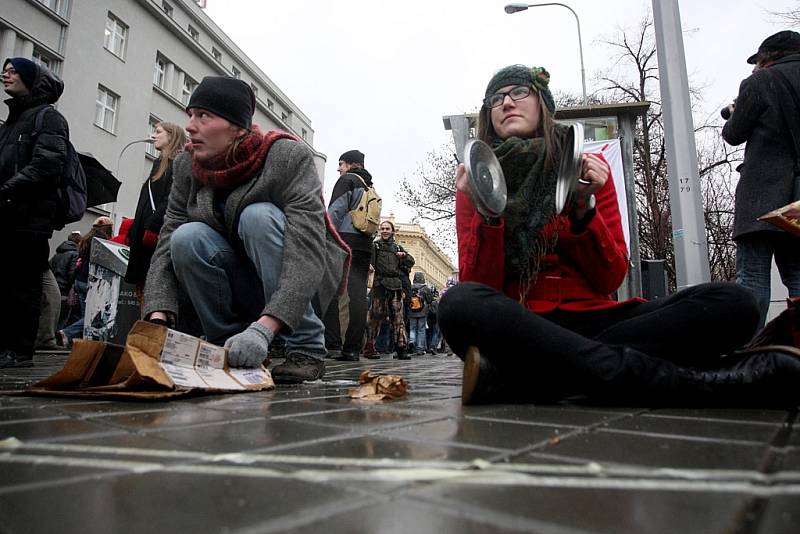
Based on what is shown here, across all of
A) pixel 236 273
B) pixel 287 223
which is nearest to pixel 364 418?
pixel 287 223

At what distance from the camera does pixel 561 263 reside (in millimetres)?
2096

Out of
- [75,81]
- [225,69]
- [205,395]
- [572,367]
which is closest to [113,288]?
[205,395]

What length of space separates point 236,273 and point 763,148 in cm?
293

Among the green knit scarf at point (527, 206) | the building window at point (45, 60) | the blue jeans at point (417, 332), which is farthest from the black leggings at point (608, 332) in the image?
the building window at point (45, 60)

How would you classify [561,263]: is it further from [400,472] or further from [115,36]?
[115,36]

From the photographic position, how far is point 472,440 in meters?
1.13

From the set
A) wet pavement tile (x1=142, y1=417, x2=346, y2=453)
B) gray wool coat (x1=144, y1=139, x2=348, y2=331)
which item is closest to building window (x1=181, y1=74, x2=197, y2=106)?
gray wool coat (x1=144, y1=139, x2=348, y2=331)

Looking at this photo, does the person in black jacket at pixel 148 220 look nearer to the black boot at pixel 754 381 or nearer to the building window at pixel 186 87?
the black boot at pixel 754 381

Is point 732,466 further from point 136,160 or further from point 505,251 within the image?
point 136,160

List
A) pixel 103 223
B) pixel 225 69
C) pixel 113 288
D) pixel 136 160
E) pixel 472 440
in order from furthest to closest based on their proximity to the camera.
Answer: pixel 225 69
pixel 136 160
pixel 103 223
pixel 113 288
pixel 472 440

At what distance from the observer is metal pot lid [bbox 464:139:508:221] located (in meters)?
1.72

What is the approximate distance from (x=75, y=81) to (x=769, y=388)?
19.7m

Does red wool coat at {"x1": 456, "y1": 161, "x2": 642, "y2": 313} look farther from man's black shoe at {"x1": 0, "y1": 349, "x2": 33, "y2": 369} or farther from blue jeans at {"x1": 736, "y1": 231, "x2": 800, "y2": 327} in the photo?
man's black shoe at {"x1": 0, "y1": 349, "x2": 33, "y2": 369}

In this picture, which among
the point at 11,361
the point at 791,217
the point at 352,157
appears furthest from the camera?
the point at 352,157
